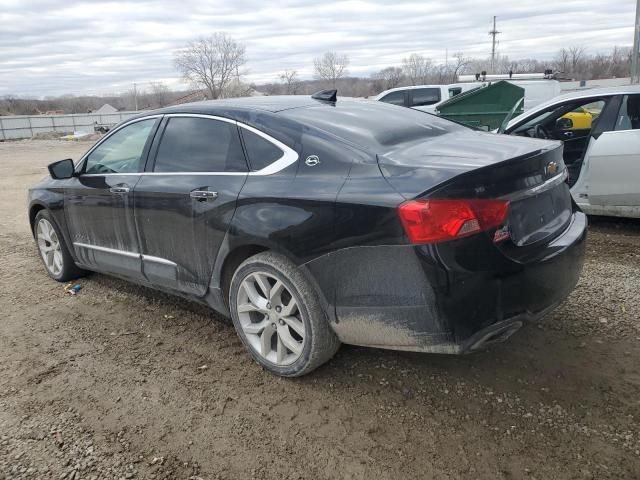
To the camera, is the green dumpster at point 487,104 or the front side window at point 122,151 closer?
the front side window at point 122,151

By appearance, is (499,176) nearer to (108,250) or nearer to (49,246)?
(108,250)

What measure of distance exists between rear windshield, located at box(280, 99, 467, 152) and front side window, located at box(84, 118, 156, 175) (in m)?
1.30

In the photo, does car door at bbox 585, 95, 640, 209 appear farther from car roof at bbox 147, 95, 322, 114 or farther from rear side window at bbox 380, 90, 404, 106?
rear side window at bbox 380, 90, 404, 106

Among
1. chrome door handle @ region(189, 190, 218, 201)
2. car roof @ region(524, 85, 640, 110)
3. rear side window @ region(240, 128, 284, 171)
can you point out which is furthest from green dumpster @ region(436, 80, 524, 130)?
chrome door handle @ region(189, 190, 218, 201)

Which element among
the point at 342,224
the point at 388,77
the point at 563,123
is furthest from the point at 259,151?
the point at 388,77

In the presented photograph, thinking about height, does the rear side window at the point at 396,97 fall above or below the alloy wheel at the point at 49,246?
above

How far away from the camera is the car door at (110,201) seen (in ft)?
13.2

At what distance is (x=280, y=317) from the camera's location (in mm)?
3125

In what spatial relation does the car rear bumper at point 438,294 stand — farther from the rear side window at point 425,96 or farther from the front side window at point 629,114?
the rear side window at point 425,96

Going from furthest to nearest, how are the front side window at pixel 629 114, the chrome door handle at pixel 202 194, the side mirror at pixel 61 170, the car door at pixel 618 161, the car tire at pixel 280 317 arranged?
1. the front side window at pixel 629 114
2. the car door at pixel 618 161
3. the side mirror at pixel 61 170
4. the chrome door handle at pixel 202 194
5. the car tire at pixel 280 317

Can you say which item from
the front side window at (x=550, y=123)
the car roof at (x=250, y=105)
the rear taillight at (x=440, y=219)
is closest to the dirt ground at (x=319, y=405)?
the rear taillight at (x=440, y=219)

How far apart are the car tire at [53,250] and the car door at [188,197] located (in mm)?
1479

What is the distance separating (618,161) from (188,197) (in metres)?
4.46

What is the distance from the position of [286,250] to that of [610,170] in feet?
13.8
